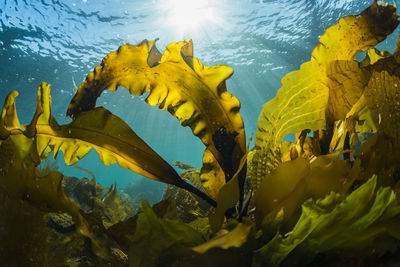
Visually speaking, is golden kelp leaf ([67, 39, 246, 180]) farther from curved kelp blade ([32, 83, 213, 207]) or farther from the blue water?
the blue water

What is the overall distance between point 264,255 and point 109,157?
0.45m

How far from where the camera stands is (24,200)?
0.54 m

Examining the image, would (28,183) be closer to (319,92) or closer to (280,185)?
(280,185)

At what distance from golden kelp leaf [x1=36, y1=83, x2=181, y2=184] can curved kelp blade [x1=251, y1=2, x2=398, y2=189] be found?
0.87ft

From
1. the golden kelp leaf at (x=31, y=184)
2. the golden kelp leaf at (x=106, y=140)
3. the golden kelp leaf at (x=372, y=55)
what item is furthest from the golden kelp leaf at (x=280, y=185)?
the golden kelp leaf at (x=372, y=55)

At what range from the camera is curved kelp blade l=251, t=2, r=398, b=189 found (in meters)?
0.66

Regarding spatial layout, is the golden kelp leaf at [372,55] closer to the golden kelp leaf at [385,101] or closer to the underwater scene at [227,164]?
the underwater scene at [227,164]

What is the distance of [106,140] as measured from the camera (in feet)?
2.12

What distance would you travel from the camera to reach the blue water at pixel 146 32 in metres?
11.4

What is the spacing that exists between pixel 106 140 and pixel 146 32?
14.5 metres

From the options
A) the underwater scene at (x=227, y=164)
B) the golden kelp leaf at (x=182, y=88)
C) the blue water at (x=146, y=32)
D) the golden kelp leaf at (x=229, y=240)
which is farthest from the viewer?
the blue water at (x=146, y=32)

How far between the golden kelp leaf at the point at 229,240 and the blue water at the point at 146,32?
1281cm

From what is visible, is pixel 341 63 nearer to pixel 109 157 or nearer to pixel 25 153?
pixel 109 157

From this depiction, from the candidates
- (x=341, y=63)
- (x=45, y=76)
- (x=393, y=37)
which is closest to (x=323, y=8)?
(x=393, y=37)
